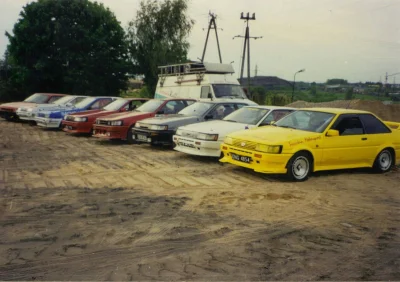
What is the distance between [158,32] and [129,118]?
29.0 metres

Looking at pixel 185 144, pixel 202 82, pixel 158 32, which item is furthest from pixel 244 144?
pixel 158 32

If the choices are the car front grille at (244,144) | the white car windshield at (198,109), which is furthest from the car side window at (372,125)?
the white car windshield at (198,109)

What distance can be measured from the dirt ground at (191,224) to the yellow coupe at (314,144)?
1.12 ft

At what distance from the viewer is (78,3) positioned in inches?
1305

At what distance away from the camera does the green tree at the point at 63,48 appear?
104 feet

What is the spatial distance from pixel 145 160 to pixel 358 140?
200 inches

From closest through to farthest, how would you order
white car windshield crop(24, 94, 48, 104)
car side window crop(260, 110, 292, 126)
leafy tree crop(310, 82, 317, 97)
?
car side window crop(260, 110, 292, 126) → white car windshield crop(24, 94, 48, 104) → leafy tree crop(310, 82, 317, 97)

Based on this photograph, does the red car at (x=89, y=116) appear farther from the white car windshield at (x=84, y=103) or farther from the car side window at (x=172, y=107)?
the car side window at (x=172, y=107)

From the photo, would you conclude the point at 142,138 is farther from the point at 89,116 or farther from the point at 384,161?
the point at 384,161

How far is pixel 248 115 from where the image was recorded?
10531 mm

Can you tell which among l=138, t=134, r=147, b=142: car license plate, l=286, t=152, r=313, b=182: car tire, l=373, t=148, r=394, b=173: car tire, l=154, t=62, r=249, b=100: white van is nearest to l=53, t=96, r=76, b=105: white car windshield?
l=154, t=62, r=249, b=100: white van

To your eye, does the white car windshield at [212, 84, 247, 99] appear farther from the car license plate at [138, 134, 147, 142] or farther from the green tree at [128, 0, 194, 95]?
the green tree at [128, 0, 194, 95]

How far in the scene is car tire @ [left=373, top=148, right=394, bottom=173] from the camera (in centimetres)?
925

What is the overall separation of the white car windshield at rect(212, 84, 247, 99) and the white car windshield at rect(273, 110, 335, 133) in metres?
6.81
